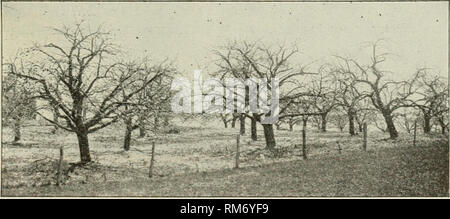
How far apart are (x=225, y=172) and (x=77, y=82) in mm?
6491

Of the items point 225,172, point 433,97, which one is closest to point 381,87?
point 433,97

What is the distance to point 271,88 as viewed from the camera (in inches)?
802

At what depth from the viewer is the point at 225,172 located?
15328mm

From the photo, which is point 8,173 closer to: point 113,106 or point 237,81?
point 113,106

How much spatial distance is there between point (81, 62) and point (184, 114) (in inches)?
289

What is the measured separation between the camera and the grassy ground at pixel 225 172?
39.6 ft

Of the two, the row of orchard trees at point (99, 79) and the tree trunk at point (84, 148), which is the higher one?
the row of orchard trees at point (99, 79)

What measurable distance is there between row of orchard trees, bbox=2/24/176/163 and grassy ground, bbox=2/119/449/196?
1.90m

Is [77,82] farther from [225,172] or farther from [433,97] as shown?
[433,97]

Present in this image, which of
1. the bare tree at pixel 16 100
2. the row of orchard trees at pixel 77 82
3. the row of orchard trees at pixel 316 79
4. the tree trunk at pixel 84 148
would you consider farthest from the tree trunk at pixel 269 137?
the bare tree at pixel 16 100

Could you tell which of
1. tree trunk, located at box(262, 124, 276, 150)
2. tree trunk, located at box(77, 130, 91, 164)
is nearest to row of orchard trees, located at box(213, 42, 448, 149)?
tree trunk, located at box(262, 124, 276, 150)

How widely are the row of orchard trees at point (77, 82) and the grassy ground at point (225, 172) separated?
190cm

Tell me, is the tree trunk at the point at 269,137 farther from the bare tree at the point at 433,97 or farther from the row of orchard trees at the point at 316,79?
the bare tree at the point at 433,97

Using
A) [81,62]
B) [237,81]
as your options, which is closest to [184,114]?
[237,81]
